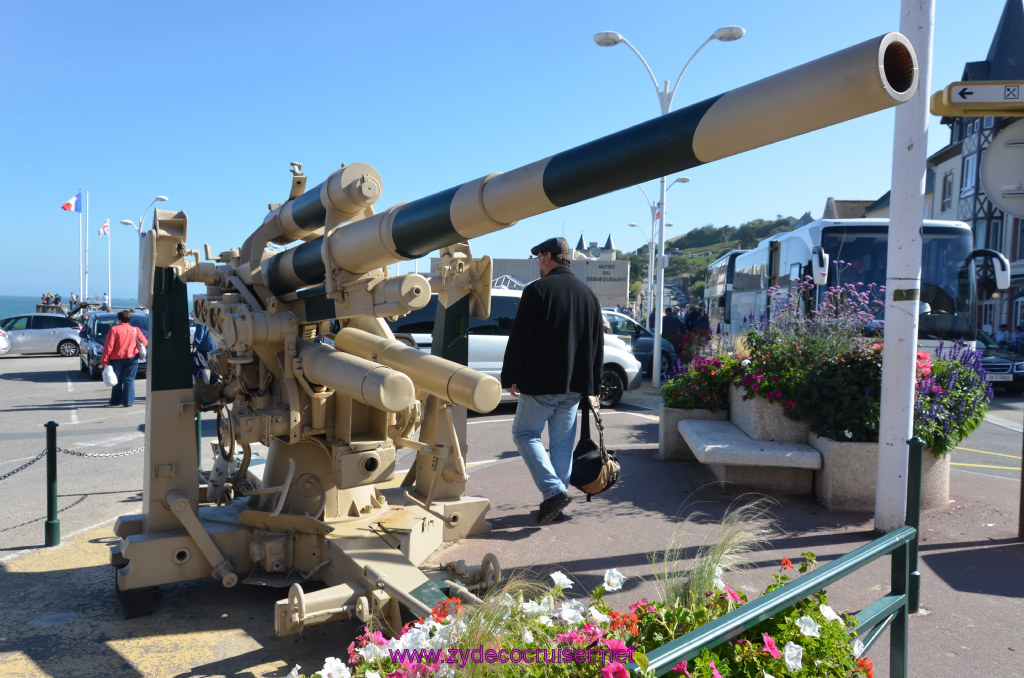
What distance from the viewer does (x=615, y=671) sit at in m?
1.80

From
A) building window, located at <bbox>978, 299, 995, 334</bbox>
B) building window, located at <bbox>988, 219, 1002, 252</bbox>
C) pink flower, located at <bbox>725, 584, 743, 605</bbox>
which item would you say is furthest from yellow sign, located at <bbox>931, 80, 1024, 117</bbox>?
building window, located at <bbox>988, 219, 1002, 252</bbox>

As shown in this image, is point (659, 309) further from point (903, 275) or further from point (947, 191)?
point (947, 191)

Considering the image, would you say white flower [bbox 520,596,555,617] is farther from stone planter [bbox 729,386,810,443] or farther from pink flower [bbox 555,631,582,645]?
stone planter [bbox 729,386,810,443]

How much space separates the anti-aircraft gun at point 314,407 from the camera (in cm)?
367

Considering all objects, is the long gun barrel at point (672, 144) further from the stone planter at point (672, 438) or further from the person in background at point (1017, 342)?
the person in background at point (1017, 342)

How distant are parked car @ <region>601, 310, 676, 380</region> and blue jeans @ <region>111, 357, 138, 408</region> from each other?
1036cm

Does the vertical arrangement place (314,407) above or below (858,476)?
above

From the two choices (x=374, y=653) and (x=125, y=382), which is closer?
(x=374, y=653)

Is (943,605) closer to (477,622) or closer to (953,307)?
(477,622)

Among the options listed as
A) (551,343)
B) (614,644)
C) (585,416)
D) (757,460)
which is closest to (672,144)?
(614,644)

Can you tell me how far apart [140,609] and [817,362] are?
A: 5.43 metres

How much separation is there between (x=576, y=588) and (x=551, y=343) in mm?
1751

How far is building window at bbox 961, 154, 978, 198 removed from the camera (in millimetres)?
38875

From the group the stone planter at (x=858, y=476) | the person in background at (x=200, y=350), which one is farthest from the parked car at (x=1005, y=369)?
the person in background at (x=200, y=350)
